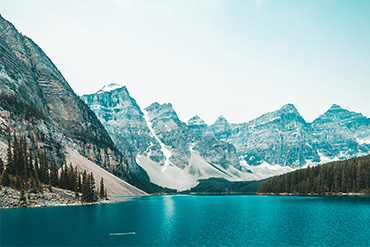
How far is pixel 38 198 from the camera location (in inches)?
4156

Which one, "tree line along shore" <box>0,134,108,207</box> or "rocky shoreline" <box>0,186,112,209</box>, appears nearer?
"rocky shoreline" <box>0,186,112,209</box>

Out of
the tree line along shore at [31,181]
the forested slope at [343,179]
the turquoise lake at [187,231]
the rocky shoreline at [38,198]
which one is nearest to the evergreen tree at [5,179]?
the tree line along shore at [31,181]

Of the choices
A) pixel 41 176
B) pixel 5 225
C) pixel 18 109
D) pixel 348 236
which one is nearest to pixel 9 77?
pixel 18 109

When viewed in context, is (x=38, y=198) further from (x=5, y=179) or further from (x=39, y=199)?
(x=5, y=179)

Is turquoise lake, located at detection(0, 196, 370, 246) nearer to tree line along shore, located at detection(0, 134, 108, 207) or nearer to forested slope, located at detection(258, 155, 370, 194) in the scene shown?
tree line along shore, located at detection(0, 134, 108, 207)

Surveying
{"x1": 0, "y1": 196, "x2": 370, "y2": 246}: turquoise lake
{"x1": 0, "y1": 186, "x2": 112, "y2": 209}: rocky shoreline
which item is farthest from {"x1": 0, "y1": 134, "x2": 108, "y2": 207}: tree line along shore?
{"x1": 0, "y1": 196, "x2": 370, "y2": 246}: turquoise lake

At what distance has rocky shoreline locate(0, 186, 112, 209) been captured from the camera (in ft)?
315

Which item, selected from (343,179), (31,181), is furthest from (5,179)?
(343,179)

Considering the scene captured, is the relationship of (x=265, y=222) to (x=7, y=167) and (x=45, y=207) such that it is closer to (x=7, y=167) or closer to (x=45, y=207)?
(x=45, y=207)

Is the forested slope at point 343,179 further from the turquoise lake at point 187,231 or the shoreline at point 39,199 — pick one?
the shoreline at point 39,199

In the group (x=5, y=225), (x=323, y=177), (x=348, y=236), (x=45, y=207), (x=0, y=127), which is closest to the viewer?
(x=348, y=236)

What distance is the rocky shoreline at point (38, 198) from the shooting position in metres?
96.1

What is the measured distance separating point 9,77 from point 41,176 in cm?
10683

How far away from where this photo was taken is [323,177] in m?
193
